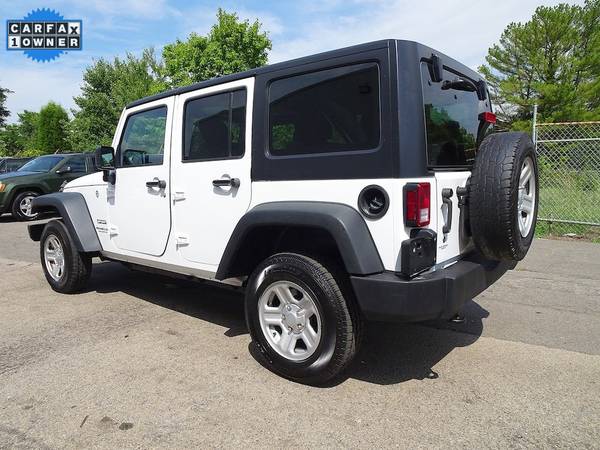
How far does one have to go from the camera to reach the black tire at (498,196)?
2.77m

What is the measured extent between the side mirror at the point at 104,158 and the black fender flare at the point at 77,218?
66 centimetres

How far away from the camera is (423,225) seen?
266 cm

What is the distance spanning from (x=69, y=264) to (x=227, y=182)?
2.61 metres

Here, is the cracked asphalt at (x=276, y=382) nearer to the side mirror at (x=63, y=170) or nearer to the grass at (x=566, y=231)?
the grass at (x=566, y=231)

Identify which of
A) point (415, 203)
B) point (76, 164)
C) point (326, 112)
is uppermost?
point (76, 164)

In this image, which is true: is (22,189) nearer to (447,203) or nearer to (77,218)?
(77,218)

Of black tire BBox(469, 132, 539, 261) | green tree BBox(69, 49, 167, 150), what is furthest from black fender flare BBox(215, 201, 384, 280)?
green tree BBox(69, 49, 167, 150)

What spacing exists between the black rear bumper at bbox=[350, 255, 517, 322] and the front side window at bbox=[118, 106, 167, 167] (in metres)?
2.34

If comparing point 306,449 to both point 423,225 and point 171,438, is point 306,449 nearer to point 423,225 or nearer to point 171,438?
point 171,438

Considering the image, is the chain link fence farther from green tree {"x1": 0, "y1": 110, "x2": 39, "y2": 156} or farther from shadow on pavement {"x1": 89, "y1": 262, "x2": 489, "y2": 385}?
green tree {"x1": 0, "y1": 110, "x2": 39, "y2": 156}

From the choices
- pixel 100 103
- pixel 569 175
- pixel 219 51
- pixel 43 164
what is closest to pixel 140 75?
pixel 100 103

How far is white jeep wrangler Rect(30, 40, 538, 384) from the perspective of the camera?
263cm

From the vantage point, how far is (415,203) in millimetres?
2570

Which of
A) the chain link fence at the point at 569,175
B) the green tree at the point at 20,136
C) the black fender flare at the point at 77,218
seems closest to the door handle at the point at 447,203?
the black fender flare at the point at 77,218
